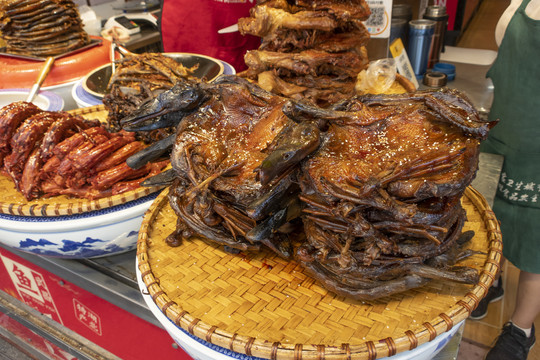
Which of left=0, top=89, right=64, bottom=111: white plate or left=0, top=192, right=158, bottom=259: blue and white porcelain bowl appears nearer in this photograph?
left=0, top=192, right=158, bottom=259: blue and white porcelain bowl

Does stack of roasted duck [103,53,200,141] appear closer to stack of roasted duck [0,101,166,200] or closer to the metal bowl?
stack of roasted duck [0,101,166,200]

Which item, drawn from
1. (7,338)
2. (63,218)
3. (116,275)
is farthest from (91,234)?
(7,338)

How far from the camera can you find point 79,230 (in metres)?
1.54

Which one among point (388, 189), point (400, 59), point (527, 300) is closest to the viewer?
point (388, 189)

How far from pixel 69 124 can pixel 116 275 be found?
0.69 m

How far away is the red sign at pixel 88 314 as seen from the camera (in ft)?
5.30

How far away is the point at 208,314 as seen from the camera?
110 cm

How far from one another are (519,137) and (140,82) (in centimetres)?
201

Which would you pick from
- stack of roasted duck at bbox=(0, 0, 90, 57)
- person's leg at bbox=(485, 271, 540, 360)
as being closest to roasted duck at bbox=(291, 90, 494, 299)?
person's leg at bbox=(485, 271, 540, 360)

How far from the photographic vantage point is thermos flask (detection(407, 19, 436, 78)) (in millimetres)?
3340

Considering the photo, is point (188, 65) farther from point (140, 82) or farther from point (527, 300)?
point (527, 300)

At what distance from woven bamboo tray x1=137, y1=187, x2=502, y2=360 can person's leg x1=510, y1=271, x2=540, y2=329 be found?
4.87 feet

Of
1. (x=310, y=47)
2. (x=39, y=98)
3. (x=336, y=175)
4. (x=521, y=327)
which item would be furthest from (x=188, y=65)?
(x=521, y=327)

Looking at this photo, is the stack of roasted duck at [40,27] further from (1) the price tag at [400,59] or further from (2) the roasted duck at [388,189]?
(2) the roasted duck at [388,189]
